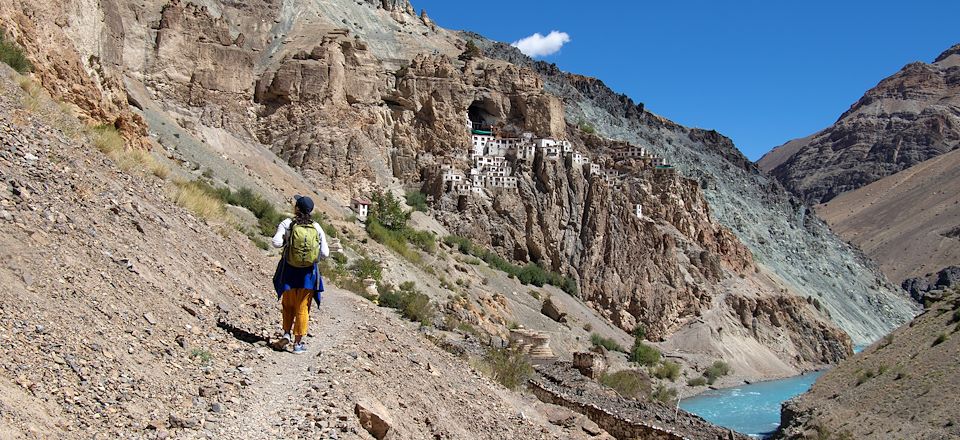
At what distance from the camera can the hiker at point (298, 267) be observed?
6.75m

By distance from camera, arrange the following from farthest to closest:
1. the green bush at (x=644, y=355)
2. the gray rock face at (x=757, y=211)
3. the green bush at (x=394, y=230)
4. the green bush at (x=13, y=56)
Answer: the gray rock face at (x=757, y=211) < the green bush at (x=644, y=355) < the green bush at (x=394, y=230) < the green bush at (x=13, y=56)

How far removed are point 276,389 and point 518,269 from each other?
3817 centimetres

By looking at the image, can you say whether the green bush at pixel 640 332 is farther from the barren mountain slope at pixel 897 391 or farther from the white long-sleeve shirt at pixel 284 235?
the white long-sleeve shirt at pixel 284 235

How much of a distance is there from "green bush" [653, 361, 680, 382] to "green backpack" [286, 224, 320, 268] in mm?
35994

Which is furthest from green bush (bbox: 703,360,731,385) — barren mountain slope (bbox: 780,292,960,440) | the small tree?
barren mountain slope (bbox: 780,292,960,440)

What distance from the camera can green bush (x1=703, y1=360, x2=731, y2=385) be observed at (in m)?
42.9

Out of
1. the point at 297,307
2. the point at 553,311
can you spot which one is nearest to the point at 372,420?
the point at 297,307

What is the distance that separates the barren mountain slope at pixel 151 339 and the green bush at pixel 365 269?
43.6 feet

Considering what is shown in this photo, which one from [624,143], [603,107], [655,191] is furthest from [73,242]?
[603,107]

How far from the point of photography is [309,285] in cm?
681

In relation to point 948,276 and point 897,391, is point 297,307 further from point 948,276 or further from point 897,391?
point 948,276

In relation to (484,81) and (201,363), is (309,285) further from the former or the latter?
(484,81)

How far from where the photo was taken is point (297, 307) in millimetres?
6824

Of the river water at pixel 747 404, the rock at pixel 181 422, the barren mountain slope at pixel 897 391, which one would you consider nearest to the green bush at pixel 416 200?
the river water at pixel 747 404
